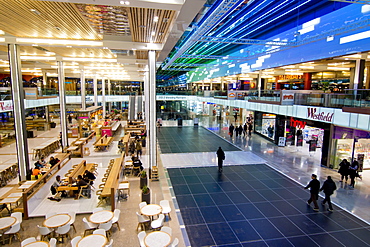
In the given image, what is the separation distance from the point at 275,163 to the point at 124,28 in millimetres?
10289

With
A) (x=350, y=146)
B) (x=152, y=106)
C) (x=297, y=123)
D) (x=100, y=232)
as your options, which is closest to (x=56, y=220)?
(x=100, y=232)

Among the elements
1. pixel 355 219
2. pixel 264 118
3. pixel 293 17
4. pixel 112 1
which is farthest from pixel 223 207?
pixel 264 118

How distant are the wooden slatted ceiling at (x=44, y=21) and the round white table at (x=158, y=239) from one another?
581cm

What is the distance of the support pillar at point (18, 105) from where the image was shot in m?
9.66

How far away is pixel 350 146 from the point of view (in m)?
11.7

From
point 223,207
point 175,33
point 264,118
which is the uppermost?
point 175,33

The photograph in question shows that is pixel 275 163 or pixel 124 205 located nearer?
pixel 124 205

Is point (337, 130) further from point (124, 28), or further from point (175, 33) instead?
point (124, 28)

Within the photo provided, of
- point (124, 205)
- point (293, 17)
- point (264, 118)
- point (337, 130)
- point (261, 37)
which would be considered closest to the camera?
point (124, 205)

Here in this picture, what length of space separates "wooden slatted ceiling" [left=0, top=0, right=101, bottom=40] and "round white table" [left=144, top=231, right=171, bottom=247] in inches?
229

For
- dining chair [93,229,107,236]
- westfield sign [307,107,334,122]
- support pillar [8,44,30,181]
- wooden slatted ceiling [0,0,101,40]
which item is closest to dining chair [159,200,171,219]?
dining chair [93,229,107,236]

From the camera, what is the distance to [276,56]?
16.6 metres

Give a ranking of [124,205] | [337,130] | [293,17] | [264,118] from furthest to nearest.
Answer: [264,118], [293,17], [337,130], [124,205]

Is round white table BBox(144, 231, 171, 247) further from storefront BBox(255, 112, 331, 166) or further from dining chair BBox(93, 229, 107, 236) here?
storefront BBox(255, 112, 331, 166)
